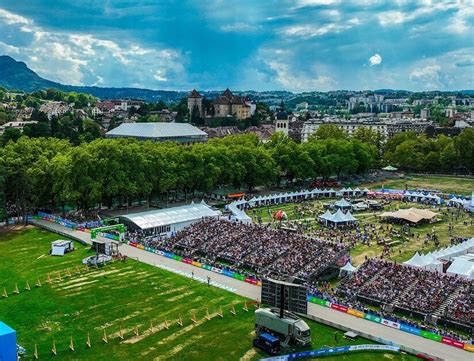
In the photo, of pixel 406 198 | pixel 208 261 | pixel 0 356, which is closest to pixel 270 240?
pixel 208 261

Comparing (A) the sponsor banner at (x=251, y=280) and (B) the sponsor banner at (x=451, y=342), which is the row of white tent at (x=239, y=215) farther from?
(B) the sponsor banner at (x=451, y=342)

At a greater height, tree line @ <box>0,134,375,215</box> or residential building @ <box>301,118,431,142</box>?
residential building @ <box>301,118,431,142</box>

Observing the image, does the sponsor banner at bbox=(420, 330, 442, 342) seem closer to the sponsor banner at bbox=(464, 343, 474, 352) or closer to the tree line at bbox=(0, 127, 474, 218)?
the sponsor banner at bbox=(464, 343, 474, 352)

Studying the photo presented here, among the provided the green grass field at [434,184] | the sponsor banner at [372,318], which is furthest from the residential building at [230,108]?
the sponsor banner at [372,318]

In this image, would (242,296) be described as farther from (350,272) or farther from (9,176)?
(9,176)

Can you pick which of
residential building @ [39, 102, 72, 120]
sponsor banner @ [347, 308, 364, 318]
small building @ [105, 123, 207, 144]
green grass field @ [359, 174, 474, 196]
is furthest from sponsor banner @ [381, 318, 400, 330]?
residential building @ [39, 102, 72, 120]
